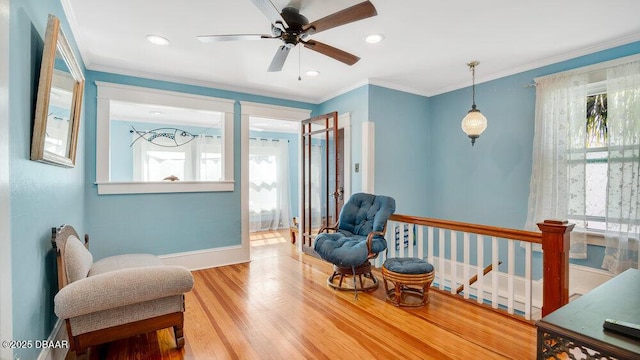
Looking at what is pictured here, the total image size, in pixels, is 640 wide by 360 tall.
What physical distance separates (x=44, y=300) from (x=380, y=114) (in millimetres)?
3759

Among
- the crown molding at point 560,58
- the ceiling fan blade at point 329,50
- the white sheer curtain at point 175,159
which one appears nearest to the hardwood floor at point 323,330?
the ceiling fan blade at point 329,50

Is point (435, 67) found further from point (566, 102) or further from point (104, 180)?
point (104, 180)

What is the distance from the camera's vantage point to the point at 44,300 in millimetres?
1764

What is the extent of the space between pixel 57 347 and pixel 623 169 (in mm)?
4769

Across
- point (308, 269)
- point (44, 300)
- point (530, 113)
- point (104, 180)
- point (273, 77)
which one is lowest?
point (308, 269)

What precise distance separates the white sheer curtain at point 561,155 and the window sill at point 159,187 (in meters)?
3.86

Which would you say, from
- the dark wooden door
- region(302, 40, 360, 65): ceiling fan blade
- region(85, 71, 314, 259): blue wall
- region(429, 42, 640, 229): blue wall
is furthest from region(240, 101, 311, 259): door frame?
region(429, 42, 640, 229): blue wall

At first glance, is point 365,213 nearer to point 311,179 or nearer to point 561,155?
point 311,179

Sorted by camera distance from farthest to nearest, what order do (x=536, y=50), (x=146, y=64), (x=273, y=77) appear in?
(x=273, y=77), (x=146, y=64), (x=536, y=50)

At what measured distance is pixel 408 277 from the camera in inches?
103

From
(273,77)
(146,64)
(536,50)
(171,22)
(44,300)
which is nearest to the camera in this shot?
(44,300)

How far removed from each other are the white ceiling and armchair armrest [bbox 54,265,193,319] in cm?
196

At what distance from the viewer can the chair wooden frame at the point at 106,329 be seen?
5.78ft

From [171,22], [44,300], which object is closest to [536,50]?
[171,22]
